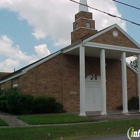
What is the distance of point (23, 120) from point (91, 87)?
1144 cm

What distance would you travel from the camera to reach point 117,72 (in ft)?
91.6

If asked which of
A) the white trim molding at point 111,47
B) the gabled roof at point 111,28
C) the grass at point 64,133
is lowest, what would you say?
the grass at point 64,133

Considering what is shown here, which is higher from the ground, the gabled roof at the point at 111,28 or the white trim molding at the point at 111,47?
the gabled roof at the point at 111,28

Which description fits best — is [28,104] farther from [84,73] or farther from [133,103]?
[133,103]

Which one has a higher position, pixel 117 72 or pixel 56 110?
pixel 117 72

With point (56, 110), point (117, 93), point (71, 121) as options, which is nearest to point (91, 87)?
point (117, 93)

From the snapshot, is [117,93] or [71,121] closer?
[71,121]

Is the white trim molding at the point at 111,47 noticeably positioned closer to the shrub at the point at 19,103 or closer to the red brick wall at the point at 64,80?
the red brick wall at the point at 64,80

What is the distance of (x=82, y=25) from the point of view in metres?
28.5

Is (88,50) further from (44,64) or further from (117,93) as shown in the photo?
(117,93)

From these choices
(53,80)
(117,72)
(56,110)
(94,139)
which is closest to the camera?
(94,139)

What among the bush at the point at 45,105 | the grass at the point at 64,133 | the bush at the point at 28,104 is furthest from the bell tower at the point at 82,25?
the grass at the point at 64,133

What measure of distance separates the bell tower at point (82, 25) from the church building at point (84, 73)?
112 mm

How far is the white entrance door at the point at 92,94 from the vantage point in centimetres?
2573
